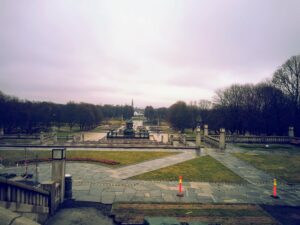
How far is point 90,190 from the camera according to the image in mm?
12727

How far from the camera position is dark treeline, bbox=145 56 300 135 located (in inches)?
1570

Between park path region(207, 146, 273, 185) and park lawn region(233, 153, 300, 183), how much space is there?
0.76m

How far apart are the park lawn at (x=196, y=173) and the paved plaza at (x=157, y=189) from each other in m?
0.78

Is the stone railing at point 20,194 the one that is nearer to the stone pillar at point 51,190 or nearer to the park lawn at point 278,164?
the stone pillar at point 51,190

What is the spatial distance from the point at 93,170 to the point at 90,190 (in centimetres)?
442

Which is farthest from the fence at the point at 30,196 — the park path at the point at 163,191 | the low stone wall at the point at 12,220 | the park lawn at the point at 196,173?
the park lawn at the point at 196,173

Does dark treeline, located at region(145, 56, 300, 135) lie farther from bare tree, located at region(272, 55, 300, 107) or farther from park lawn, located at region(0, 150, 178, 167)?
park lawn, located at region(0, 150, 178, 167)

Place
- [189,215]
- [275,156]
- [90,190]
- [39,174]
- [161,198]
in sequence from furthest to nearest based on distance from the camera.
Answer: [275,156] < [39,174] < [90,190] < [161,198] < [189,215]

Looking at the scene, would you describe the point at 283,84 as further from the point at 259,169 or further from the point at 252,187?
the point at 252,187

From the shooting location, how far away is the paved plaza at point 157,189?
1182cm

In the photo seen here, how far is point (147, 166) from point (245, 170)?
760cm

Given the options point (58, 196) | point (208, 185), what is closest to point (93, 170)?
point (58, 196)

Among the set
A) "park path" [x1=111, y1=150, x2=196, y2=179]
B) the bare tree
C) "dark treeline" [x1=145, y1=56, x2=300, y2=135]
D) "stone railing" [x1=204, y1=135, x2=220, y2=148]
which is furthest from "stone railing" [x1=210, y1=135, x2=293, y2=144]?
"park path" [x1=111, y1=150, x2=196, y2=179]

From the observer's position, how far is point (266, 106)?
42.8m
